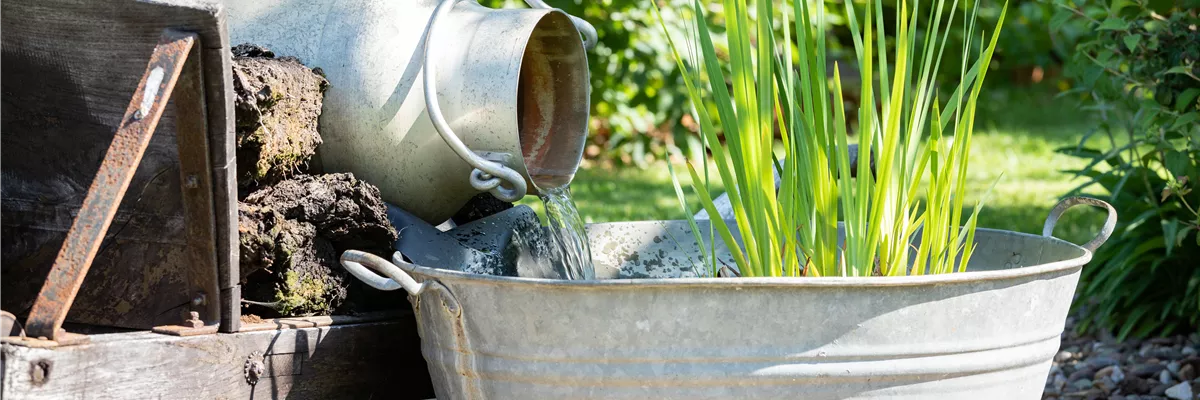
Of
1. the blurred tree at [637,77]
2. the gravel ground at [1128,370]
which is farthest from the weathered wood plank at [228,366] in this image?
the blurred tree at [637,77]

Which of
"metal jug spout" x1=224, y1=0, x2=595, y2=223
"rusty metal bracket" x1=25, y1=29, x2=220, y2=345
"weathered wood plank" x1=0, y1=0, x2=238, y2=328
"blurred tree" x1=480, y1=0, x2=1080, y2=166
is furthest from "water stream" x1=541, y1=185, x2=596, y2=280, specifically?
"blurred tree" x1=480, y1=0, x2=1080, y2=166

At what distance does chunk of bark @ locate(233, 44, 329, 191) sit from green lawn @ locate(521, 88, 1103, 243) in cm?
197

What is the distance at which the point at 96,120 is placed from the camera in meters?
1.59

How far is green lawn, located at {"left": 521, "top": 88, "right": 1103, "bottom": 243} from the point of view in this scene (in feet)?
13.6

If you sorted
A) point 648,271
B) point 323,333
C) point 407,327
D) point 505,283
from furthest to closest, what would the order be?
1. point 648,271
2. point 407,327
3. point 323,333
4. point 505,283

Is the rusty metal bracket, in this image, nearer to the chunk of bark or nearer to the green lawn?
the chunk of bark

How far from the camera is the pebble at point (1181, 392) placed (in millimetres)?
2374

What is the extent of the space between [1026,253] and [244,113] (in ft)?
4.29

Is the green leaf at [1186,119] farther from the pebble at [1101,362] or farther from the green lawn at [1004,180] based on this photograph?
the pebble at [1101,362]

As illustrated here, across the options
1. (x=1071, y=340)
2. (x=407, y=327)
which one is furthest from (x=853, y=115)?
(x=407, y=327)

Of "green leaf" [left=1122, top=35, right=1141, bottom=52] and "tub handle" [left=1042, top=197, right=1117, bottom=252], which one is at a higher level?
"green leaf" [left=1122, top=35, right=1141, bottom=52]

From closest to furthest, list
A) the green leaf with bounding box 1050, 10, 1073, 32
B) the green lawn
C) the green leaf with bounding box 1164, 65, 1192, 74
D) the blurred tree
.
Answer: the green leaf with bounding box 1164, 65, 1192, 74 < the green leaf with bounding box 1050, 10, 1073, 32 < the green lawn < the blurred tree

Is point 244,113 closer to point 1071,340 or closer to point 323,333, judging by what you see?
point 323,333

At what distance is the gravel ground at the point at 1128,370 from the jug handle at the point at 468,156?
4.66 feet
